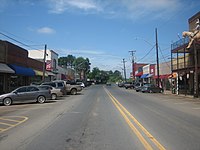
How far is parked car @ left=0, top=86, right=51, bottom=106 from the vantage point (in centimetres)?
2323

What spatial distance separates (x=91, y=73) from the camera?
197 metres

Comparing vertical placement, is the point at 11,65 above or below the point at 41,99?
above

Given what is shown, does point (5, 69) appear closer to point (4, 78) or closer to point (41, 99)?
point (4, 78)

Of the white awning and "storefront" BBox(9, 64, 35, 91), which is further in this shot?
"storefront" BBox(9, 64, 35, 91)

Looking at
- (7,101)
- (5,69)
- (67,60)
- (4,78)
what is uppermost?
(67,60)

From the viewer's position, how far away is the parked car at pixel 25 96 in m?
23.2

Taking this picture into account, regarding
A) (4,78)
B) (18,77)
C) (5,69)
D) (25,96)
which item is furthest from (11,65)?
(25,96)

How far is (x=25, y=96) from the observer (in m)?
23.7

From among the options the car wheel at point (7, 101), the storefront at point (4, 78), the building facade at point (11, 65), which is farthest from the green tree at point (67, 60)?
the car wheel at point (7, 101)

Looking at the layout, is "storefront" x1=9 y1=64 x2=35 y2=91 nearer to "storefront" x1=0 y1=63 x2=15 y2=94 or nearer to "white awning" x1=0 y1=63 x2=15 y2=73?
"storefront" x1=0 y1=63 x2=15 y2=94

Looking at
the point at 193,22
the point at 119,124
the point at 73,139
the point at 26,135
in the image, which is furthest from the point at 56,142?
the point at 193,22

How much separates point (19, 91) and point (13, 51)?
14.7 m

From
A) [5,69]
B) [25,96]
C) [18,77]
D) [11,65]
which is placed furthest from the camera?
[18,77]

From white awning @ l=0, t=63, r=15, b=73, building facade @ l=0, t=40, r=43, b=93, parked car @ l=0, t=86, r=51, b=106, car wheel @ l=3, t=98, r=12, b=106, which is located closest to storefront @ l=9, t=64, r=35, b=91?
building facade @ l=0, t=40, r=43, b=93
